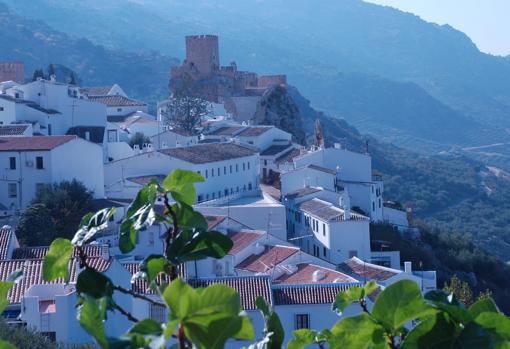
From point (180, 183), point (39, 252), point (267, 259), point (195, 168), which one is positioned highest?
point (180, 183)

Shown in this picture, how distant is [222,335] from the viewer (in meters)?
3.09

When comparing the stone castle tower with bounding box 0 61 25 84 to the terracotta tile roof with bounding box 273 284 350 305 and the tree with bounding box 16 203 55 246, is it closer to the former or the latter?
the tree with bounding box 16 203 55 246

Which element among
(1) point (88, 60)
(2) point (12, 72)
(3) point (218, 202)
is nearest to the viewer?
(3) point (218, 202)

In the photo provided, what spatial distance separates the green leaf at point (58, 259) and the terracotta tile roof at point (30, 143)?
26.0 metres

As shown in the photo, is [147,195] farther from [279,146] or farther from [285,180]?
[279,146]

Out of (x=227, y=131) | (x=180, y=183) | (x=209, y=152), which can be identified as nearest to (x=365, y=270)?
(x=209, y=152)

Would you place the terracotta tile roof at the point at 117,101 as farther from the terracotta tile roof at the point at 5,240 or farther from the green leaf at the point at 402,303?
the green leaf at the point at 402,303

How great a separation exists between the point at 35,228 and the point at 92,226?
21945mm

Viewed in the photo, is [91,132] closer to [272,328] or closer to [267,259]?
[267,259]

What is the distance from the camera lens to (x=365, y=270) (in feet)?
87.5

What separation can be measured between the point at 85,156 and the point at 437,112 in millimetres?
124336

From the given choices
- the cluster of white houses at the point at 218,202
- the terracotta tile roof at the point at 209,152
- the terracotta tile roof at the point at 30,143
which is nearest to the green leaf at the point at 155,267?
the cluster of white houses at the point at 218,202

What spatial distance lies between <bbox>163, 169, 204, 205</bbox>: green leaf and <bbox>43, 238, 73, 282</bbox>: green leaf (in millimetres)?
429

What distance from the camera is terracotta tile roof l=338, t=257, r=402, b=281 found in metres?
25.3
